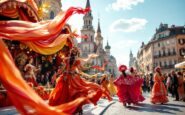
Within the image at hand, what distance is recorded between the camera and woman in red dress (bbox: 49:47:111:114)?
7973mm

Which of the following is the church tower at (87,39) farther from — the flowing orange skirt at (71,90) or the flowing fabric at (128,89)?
the flowing orange skirt at (71,90)

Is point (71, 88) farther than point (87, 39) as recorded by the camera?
No

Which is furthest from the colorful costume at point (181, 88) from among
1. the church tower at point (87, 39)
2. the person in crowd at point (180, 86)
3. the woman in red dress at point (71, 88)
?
the church tower at point (87, 39)

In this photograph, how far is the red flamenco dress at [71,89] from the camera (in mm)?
7973

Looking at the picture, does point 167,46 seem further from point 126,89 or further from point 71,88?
point 71,88

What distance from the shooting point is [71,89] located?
8.07m

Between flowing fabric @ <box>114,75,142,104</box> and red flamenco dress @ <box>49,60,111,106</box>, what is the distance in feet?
18.4

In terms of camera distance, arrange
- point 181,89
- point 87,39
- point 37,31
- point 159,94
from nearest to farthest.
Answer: point 37,31 < point 159,94 < point 181,89 < point 87,39

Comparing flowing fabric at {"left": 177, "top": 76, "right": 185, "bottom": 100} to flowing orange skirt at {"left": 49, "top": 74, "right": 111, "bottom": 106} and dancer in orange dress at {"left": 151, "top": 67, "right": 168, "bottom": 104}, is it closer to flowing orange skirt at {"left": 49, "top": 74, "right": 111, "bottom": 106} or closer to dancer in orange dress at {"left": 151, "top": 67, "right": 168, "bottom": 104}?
dancer in orange dress at {"left": 151, "top": 67, "right": 168, "bottom": 104}

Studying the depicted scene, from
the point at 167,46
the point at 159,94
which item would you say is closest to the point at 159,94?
the point at 159,94

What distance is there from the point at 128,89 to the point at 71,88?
20.4 ft

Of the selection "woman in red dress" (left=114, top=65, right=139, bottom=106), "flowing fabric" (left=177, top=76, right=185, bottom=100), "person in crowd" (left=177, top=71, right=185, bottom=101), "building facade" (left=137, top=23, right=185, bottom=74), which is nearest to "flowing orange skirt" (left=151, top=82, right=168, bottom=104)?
"woman in red dress" (left=114, top=65, right=139, bottom=106)

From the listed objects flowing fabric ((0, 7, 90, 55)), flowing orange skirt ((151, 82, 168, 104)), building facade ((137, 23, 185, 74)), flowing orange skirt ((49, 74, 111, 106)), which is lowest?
flowing orange skirt ((151, 82, 168, 104))

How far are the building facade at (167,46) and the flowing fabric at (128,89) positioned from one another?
191ft
